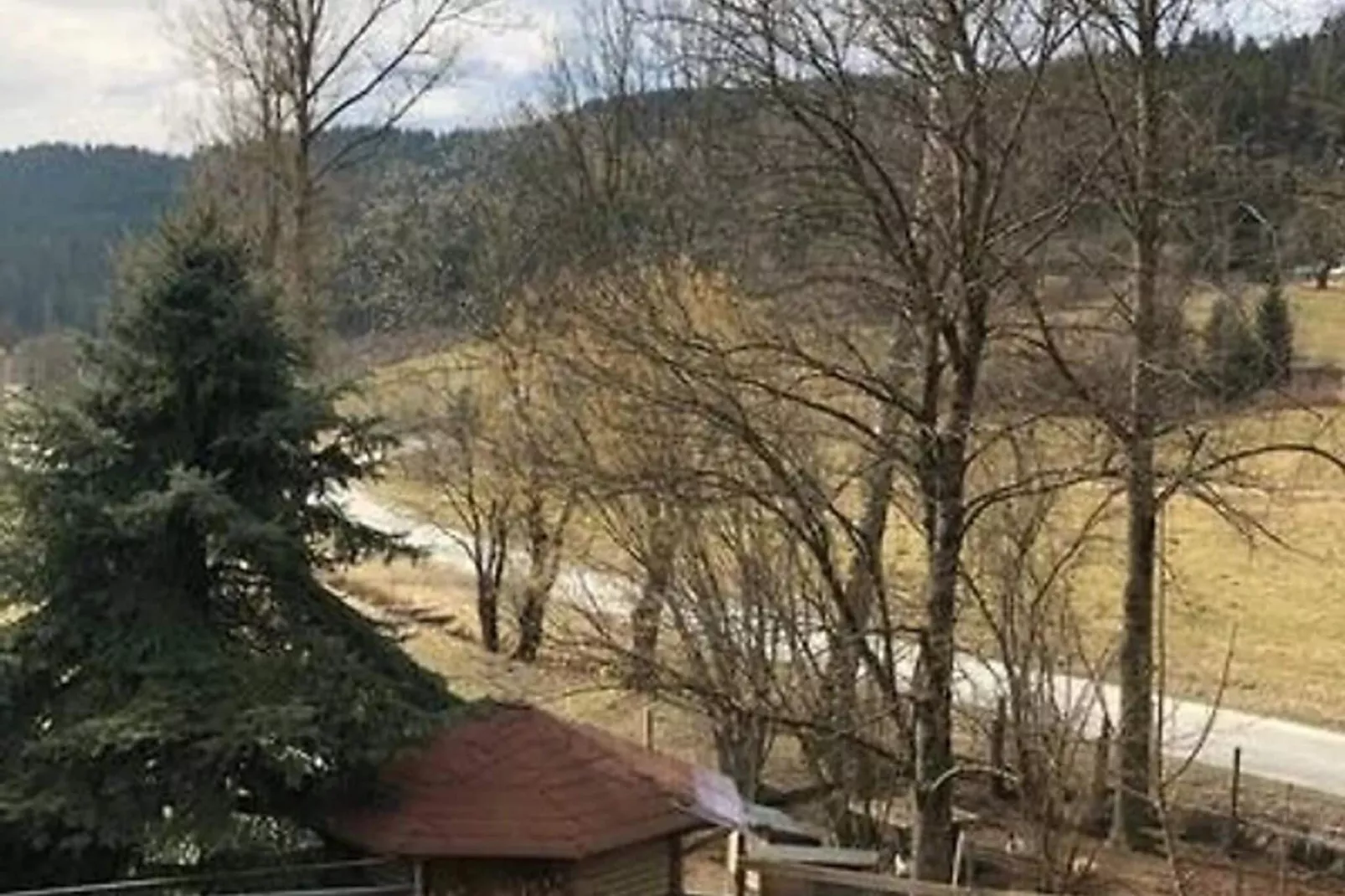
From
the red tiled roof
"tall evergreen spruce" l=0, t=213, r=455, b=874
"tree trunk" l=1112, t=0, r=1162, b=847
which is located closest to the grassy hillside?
"tree trunk" l=1112, t=0, r=1162, b=847

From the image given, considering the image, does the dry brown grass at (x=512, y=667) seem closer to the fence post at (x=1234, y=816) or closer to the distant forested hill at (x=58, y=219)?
the fence post at (x=1234, y=816)

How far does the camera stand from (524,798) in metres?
11.8

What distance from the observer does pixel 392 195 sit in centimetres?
5662

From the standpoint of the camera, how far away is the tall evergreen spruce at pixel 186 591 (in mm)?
11320

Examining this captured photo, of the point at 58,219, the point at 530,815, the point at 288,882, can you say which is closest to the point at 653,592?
the point at 530,815

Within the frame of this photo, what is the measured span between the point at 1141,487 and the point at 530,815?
6.94m

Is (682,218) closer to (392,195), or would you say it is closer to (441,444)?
(441,444)

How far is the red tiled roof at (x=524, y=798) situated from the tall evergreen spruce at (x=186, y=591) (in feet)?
1.25

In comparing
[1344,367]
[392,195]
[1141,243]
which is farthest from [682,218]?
[392,195]

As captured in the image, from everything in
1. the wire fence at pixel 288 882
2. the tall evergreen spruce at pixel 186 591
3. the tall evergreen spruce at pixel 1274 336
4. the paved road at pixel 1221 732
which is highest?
the tall evergreen spruce at pixel 1274 336

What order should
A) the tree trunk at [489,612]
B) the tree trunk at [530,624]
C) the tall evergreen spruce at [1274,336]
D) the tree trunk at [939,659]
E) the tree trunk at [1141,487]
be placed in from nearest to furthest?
the tree trunk at [939,659]
the tree trunk at [1141,487]
the tall evergreen spruce at [1274,336]
the tree trunk at [530,624]
the tree trunk at [489,612]

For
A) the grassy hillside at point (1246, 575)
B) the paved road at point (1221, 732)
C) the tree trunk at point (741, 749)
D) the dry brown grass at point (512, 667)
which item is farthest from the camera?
the grassy hillside at point (1246, 575)

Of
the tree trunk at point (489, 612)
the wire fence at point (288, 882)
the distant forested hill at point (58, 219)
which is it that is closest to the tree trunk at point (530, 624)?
the tree trunk at point (489, 612)

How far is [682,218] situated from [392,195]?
113 ft
